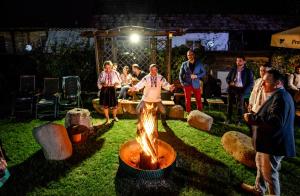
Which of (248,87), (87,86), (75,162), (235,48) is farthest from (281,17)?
(75,162)

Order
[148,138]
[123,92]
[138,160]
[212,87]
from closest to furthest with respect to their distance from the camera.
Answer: [148,138]
[138,160]
[123,92]
[212,87]

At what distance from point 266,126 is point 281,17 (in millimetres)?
18532

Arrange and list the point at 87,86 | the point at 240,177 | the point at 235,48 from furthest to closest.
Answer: the point at 235,48 < the point at 87,86 < the point at 240,177

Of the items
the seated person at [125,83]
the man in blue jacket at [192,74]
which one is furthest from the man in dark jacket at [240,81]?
the seated person at [125,83]

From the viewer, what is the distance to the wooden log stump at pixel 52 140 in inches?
253

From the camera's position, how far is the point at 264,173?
14.8 ft

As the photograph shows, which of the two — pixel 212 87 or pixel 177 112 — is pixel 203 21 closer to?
pixel 212 87

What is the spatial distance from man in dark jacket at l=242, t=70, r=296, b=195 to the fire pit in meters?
1.98

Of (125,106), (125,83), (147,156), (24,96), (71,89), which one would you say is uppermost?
(125,83)

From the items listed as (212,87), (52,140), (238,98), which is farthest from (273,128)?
(212,87)

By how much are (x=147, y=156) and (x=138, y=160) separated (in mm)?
580

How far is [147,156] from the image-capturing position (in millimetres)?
5805

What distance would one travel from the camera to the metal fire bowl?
17.7 ft

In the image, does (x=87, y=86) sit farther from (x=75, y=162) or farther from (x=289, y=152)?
(x=289, y=152)
